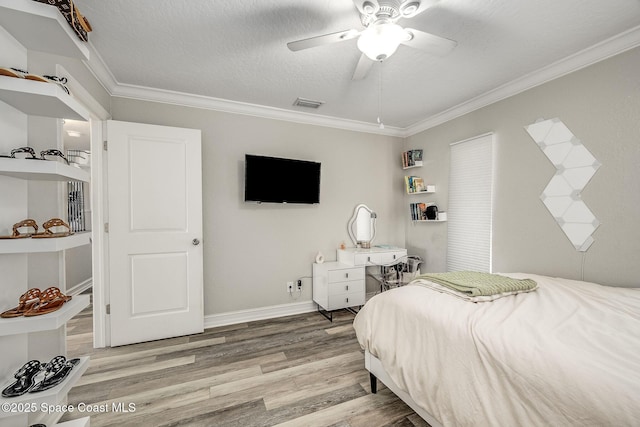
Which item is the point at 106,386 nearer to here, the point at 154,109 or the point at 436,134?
the point at 154,109

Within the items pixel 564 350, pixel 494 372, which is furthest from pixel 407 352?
pixel 564 350

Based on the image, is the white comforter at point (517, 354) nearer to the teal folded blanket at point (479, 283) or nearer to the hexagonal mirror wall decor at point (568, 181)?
the teal folded blanket at point (479, 283)

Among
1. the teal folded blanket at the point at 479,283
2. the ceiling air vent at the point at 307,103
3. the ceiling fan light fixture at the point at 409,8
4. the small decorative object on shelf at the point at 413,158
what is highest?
the ceiling air vent at the point at 307,103

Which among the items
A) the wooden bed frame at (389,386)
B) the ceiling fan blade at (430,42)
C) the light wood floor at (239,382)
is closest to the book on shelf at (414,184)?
the light wood floor at (239,382)

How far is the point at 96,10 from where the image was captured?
5.48 feet

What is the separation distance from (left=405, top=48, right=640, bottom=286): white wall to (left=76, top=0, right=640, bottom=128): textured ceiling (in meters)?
0.27

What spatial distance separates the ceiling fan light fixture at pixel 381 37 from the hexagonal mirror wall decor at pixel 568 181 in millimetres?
1712

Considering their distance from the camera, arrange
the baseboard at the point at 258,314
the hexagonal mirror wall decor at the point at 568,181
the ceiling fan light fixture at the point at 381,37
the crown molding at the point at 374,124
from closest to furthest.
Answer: the ceiling fan light fixture at the point at 381,37
the crown molding at the point at 374,124
the hexagonal mirror wall decor at the point at 568,181
the baseboard at the point at 258,314

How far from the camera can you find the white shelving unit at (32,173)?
42.1 inches

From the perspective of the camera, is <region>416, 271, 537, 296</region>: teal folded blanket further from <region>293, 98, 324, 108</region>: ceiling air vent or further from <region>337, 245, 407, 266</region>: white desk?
<region>293, 98, 324, 108</region>: ceiling air vent

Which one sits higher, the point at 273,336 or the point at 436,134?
the point at 436,134

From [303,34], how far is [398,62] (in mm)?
844

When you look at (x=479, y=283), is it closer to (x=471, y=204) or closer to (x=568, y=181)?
(x=568, y=181)

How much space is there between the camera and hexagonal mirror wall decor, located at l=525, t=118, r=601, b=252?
212 centimetres
